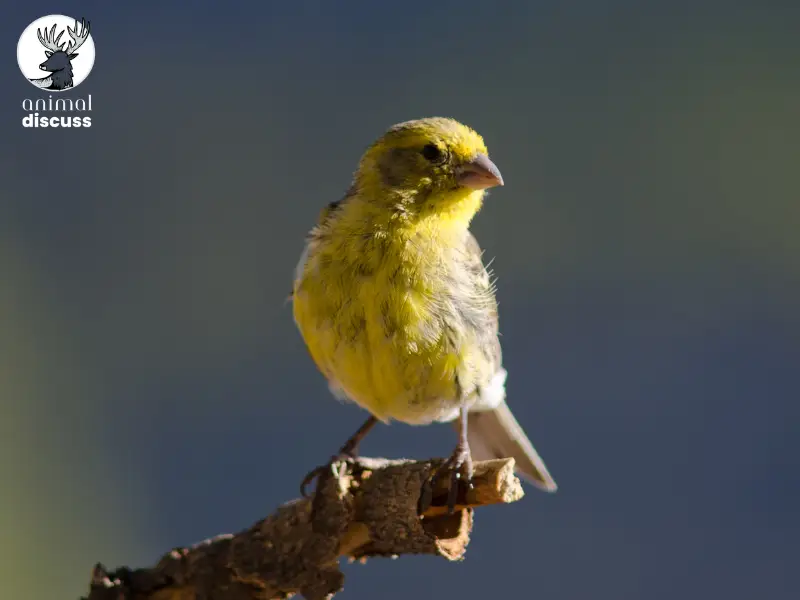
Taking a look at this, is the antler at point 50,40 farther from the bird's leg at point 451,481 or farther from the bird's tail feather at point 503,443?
the bird's leg at point 451,481

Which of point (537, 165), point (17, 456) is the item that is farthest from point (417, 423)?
point (537, 165)

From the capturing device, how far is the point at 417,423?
3.52 meters

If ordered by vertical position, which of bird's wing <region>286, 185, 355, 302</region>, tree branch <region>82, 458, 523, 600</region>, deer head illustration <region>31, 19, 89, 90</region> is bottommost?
tree branch <region>82, 458, 523, 600</region>

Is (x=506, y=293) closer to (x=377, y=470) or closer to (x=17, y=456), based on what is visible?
(x=17, y=456)

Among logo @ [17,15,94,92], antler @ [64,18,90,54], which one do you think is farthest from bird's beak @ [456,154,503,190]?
antler @ [64,18,90,54]

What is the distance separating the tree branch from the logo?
3658 millimetres

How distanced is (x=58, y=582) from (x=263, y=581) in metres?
4.06

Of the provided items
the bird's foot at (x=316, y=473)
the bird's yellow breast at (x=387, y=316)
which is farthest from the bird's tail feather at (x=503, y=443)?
the bird's foot at (x=316, y=473)

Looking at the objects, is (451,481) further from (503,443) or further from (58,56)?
(58,56)

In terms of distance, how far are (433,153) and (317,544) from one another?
3.89ft

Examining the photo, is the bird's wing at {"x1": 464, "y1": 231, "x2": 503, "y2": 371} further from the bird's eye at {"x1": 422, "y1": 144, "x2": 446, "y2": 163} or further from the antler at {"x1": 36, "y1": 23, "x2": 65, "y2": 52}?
the antler at {"x1": 36, "y1": 23, "x2": 65, "y2": 52}

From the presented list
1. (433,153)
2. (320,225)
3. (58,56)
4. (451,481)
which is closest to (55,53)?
(58,56)

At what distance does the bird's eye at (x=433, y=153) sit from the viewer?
3436 millimetres

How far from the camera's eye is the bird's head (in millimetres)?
3398
